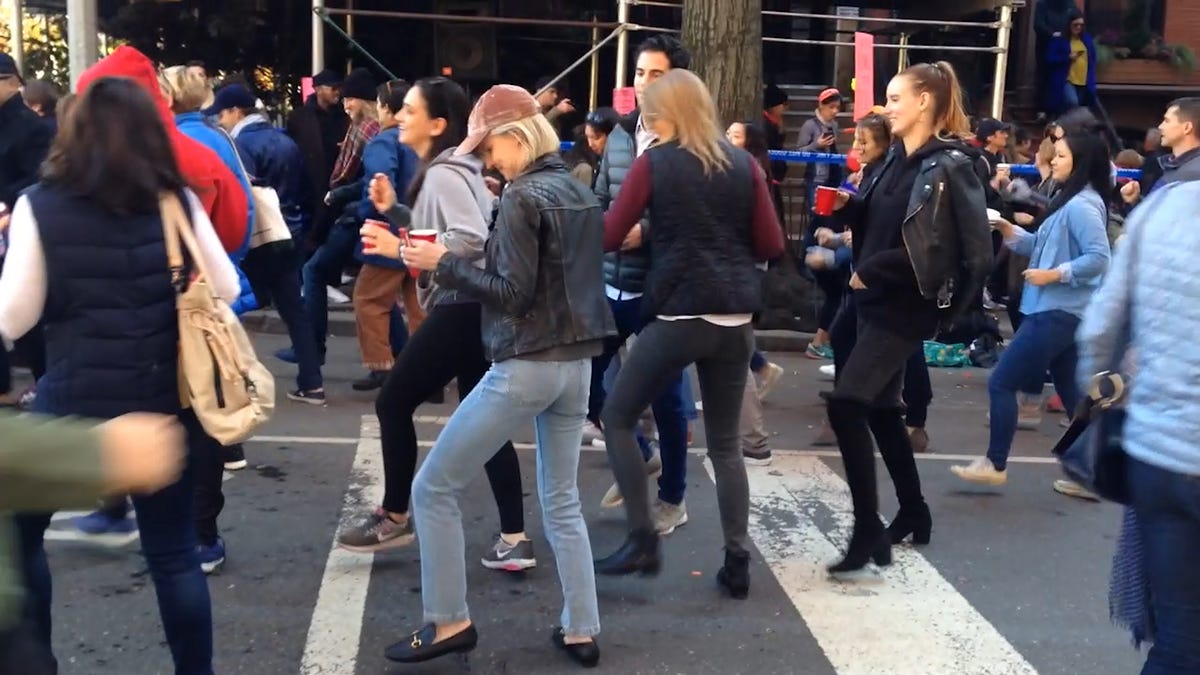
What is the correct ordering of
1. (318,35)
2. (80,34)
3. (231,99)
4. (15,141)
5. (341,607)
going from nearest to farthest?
1. (341,607)
2. (15,141)
3. (231,99)
4. (80,34)
5. (318,35)

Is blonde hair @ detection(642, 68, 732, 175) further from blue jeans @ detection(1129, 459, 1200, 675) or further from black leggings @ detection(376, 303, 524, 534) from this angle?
blue jeans @ detection(1129, 459, 1200, 675)

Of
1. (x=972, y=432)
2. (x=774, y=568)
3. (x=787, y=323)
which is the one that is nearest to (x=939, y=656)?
(x=774, y=568)

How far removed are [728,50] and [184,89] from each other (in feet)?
19.9

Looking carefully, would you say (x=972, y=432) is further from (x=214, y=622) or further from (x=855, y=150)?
(x=214, y=622)

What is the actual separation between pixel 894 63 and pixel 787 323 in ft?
21.0

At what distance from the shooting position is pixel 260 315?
10.7 meters

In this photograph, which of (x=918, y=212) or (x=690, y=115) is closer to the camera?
(x=690, y=115)

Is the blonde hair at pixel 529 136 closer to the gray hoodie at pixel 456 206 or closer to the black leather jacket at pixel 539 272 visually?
the black leather jacket at pixel 539 272

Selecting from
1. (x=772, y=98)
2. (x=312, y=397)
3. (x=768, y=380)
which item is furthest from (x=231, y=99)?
(x=772, y=98)

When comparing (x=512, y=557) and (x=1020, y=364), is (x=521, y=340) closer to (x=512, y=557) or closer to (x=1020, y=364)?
(x=512, y=557)

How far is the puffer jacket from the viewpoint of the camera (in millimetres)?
5555

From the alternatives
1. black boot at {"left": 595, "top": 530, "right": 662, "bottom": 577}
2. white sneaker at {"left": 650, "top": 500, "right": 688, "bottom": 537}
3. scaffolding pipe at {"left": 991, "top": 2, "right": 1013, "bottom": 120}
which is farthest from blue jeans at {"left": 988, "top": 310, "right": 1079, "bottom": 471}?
scaffolding pipe at {"left": 991, "top": 2, "right": 1013, "bottom": 120}

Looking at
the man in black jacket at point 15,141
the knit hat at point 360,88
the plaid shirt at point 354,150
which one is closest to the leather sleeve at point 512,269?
the man in black jacket at point 15,141

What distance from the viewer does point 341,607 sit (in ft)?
15.8
